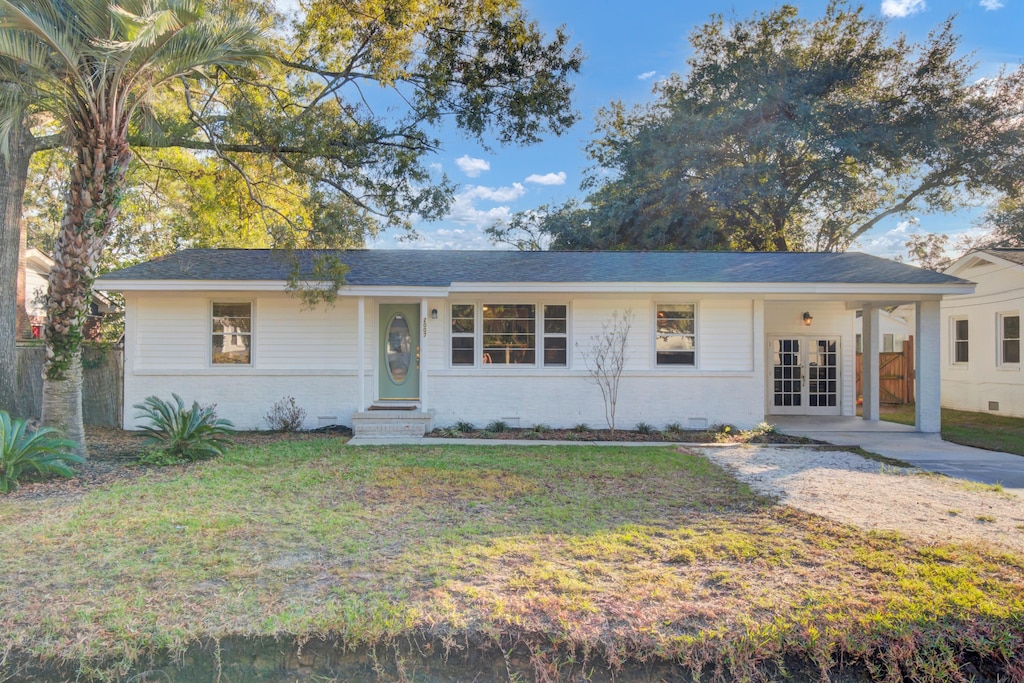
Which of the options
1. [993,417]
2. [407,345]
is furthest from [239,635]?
[993,417]

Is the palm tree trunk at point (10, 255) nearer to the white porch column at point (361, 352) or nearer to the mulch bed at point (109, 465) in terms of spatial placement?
the mulch bed at point (109, 465)

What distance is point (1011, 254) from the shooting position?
15.0 metres

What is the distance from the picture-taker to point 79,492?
20.4ft

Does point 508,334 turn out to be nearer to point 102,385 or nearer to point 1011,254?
point 102,385

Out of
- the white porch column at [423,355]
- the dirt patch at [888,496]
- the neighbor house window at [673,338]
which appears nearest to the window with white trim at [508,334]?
the white porch column at [423,355]

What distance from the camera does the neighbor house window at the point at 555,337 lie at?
38.0 feet

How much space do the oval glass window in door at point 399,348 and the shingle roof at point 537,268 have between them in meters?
1.04

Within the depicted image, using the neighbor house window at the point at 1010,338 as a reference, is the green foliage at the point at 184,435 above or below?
below

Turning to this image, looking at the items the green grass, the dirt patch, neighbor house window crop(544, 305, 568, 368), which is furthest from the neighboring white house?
neighbor house window crop(544, 305, 568, 368)

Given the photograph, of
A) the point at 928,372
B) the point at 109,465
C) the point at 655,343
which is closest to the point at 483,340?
the point at 655,343

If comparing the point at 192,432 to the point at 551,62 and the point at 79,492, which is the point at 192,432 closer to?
the point at 79,492

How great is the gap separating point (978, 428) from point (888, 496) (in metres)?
8.70

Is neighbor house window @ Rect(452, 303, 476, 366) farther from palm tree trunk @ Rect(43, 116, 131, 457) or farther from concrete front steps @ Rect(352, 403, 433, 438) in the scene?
palm tree trunk @ Rect(43, 116, 131, 457)

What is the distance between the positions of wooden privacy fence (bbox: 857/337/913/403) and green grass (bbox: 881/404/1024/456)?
0.56 metres
